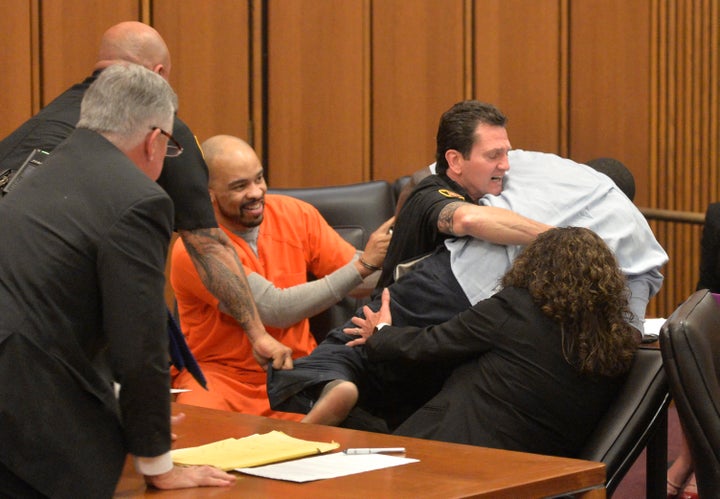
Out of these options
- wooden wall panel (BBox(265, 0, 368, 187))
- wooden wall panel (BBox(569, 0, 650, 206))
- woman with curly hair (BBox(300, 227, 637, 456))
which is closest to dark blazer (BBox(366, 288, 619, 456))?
woman with curly hair (BBox(300, 227, 637, 456))

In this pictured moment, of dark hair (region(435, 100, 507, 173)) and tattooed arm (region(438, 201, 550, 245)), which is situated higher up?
dark hair (region(435, 100, 507, 173))

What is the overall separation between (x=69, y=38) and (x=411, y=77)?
1769 millimetres

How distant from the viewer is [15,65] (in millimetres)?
4426

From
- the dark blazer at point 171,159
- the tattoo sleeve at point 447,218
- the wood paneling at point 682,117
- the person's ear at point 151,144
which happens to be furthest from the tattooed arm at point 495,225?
the wood paneling at point 682,117

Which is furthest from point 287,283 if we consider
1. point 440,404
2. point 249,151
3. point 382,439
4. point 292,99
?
point 292,99

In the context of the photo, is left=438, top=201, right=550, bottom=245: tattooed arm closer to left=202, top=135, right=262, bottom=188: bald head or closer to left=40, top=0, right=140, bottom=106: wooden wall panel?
left=202, top=135, right=262, bottom=188: bald head

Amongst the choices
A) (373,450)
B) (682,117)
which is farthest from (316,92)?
(373,450)

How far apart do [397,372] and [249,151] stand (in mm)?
1061

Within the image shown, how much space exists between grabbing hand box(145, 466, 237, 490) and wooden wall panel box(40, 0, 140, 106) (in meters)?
3.09

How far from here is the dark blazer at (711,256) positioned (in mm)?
3988

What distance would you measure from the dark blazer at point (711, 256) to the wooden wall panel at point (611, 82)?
6.68 feet

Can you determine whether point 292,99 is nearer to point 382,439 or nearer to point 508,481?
point 382,439

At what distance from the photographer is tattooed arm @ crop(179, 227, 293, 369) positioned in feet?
9.59

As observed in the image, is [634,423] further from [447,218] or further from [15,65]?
[15,65]
